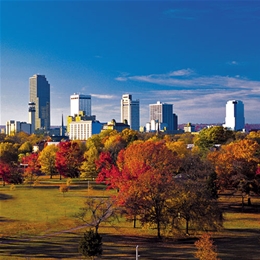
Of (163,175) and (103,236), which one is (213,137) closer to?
(163,175)

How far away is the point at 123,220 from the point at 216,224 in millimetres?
10498

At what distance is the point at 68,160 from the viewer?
72625mm

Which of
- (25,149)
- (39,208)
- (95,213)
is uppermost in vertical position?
(25,149)

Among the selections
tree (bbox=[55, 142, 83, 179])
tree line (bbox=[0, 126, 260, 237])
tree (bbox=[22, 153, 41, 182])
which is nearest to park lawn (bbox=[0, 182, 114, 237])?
tree (bbox=[22, 153, 41, 182])

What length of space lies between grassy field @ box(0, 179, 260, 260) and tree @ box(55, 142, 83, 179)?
67.0 ft

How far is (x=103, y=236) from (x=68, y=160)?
3918cm

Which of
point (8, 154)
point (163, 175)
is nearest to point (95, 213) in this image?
point (163, 175)

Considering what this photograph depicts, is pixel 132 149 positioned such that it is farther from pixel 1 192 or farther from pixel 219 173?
pixel 1 192

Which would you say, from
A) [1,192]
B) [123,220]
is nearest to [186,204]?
[123,220]

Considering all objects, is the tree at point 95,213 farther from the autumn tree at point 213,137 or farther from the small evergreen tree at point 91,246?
the autumn tree at point 213,137

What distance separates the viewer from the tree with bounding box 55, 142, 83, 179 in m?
72.0

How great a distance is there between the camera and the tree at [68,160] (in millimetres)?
72000

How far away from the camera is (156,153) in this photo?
53.7m

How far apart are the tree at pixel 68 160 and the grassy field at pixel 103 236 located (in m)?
20.4
